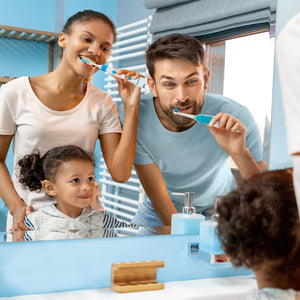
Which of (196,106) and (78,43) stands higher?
(78,43)

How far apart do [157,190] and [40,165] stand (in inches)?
15.4

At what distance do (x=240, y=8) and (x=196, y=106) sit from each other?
0.34m

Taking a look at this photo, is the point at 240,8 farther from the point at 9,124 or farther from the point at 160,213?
the point at 9,124

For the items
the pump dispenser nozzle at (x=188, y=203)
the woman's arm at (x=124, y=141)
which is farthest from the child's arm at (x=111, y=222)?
the pump dispenser nozzle at (x=188, y=203)

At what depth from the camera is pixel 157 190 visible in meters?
1.51

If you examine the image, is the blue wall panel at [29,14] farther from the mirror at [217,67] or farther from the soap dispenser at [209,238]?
the soap dispenser at [209,238]

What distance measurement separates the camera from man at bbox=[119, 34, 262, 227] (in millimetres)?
1453

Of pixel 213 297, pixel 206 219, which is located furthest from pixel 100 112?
pixel 213 297

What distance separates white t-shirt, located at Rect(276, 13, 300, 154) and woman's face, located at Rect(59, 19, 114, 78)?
2.09 ft

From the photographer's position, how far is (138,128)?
147cm

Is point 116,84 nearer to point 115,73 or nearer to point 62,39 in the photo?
point 115,73

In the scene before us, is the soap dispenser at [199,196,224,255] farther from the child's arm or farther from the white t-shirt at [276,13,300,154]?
the white t-shirt at [276,13,300,154]

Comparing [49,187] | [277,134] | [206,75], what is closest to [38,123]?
[49,187]

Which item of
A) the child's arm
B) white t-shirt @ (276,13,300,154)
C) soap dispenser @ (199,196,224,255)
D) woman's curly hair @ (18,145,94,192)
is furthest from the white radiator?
white t-shirt @ (276,13,300,154)
